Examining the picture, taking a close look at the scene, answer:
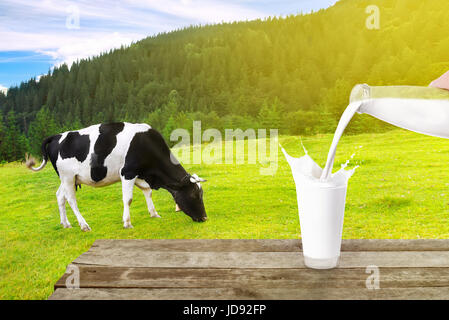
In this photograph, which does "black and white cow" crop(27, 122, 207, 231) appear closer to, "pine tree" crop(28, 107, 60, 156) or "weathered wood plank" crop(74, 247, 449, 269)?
"pine tree" crop(28, 107, 60, 156)

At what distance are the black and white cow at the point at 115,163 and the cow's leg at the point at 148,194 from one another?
10 mm

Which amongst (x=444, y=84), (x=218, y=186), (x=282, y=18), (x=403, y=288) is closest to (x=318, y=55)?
(x=282, y=18)

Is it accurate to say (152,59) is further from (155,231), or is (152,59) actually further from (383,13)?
(383,13)

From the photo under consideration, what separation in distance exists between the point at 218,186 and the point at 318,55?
4.44 metres

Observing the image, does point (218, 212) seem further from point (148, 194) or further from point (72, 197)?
point (72, 197)

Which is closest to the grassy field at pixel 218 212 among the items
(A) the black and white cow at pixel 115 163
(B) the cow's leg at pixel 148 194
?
(B) the cow's leg at pixel 148 194

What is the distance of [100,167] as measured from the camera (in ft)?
10.6

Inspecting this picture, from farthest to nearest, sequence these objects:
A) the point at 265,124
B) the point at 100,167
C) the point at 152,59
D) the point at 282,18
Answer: the point at 282,18, the point at 152,59, the point at 265,124, the point at 100,167

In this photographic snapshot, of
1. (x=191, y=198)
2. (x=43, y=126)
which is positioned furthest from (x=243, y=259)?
(x=43, y=126)

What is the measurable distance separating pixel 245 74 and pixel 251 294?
6120 millimetres

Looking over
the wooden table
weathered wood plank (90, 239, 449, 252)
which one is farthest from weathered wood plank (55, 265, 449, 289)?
weathered wood plank (90, 239, 449, 252)

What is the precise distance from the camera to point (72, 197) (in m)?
3.19

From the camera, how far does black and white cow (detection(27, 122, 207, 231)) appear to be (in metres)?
3.21

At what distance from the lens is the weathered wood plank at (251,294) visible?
1196 millimetres
